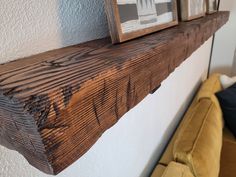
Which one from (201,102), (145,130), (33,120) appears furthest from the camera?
(201,102)

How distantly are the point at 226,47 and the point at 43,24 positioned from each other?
2667 mm

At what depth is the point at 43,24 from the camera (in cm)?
41

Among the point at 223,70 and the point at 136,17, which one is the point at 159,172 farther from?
the point at 223,70

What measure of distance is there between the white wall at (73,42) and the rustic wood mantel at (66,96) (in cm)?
3

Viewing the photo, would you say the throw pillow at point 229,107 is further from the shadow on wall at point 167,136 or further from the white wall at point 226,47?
the white wall at point 226,47

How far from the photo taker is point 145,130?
40.3 inches

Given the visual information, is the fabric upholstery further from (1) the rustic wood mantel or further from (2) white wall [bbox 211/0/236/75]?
(1) the rustic wood mantel

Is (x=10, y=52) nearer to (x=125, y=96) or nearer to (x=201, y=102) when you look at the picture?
(x=125, y=96)

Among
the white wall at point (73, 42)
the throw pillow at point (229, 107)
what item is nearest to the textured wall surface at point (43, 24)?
the white wall at point (73, 42)

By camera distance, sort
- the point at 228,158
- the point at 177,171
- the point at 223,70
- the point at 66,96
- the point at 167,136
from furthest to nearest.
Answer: the point at 223,70, the point at 228,158, the point at 167,136, the point at 177,171, the point at 66,96

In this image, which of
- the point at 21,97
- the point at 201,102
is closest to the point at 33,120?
the point at 21,97

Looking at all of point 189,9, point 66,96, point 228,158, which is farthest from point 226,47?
point 66,96

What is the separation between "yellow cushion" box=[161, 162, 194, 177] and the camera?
3.26 ft

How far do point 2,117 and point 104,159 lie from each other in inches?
19.2
